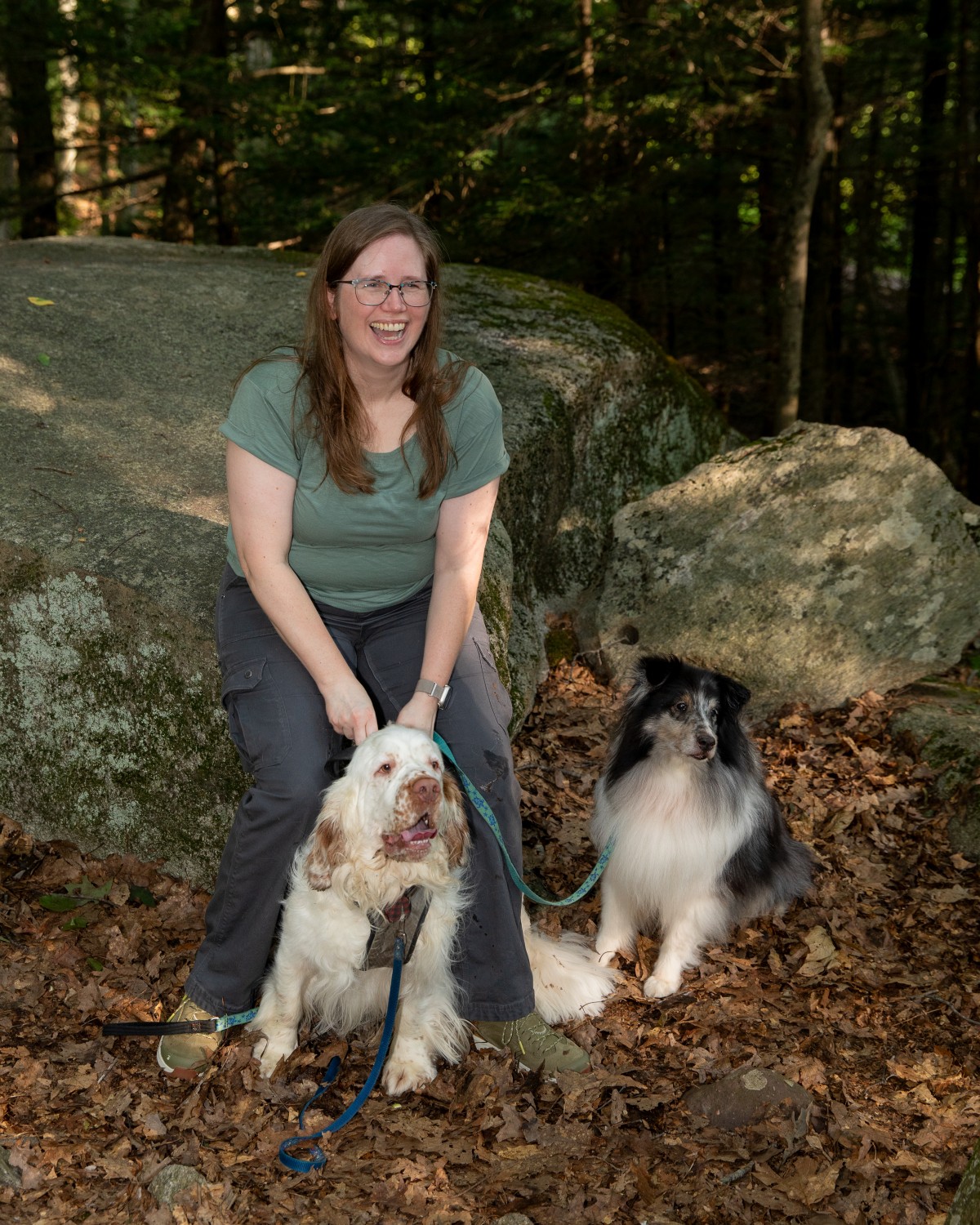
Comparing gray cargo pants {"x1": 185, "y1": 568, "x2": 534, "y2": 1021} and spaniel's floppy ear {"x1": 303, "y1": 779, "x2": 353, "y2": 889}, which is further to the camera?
gray cargo pants {"x1": 185, "y1": 568, "x2": 534, "y2": 1021}

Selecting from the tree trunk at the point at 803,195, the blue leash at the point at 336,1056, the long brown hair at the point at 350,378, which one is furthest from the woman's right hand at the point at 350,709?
the tree trunk at the point at 803,195

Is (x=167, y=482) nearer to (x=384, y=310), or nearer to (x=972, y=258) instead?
(x=384, y=310)

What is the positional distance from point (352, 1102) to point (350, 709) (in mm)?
1120

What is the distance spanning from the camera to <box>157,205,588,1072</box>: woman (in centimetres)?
299

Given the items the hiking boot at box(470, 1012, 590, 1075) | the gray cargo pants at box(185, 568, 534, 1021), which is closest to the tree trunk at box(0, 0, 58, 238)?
the gray cargo pants at box(185, 568, 534, 1021)

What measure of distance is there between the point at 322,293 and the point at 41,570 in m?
1.56

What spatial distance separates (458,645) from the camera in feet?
10.4

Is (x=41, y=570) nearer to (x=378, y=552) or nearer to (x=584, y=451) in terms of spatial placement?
(x=378, y=552)

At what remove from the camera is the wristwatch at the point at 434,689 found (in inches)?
120

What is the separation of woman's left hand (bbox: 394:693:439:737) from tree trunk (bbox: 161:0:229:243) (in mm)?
8007

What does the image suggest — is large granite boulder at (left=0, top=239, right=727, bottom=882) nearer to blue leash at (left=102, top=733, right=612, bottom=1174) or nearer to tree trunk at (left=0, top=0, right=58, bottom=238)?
blue leash at (left=102, top=733, right=612, bottom=1174)

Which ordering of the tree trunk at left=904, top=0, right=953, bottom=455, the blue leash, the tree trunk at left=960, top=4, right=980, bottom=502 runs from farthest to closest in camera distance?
the tree trunk at left=960, top=4, right=980, bottom=502, the tree trunk at left=904, top=0, right=953, bottom=455, the blue leash

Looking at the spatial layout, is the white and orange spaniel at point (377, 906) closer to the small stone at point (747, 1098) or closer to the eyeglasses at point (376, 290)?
the small stone at point (747, 1098)

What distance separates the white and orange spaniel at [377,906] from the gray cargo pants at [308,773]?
7 centimetres
